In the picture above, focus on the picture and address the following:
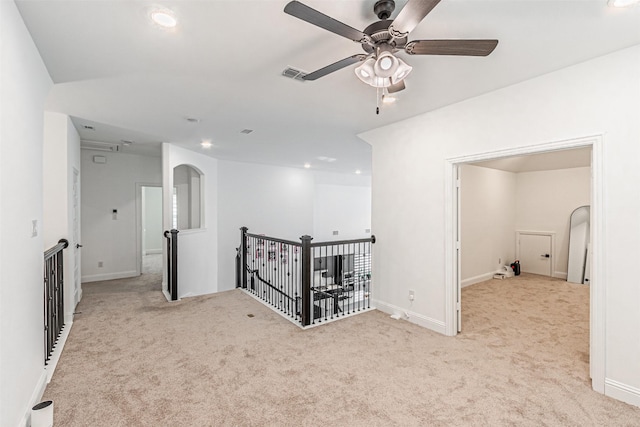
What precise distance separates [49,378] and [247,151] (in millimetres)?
4481

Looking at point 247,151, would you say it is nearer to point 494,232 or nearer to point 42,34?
point 42,34

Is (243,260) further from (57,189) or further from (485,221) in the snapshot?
(485,221)

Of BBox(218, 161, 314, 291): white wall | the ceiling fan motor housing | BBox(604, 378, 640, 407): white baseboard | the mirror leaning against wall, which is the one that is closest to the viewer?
the ceiling fan motor housing

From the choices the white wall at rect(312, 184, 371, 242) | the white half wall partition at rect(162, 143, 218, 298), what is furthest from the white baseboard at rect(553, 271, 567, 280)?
the white half wall partition at rect(162, 143, 218, 298)

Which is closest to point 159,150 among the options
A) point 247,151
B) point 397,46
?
point 247,151

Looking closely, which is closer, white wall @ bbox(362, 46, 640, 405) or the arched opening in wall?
white wall @ bbox(362, 46, 640, 405)

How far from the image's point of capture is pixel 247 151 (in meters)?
5.99

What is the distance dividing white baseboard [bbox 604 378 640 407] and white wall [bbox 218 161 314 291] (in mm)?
6367

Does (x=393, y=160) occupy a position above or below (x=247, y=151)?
below

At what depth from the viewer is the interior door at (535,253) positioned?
647 centimetres

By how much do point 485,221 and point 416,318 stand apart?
3504 millimetres

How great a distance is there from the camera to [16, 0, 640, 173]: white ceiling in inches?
71.0

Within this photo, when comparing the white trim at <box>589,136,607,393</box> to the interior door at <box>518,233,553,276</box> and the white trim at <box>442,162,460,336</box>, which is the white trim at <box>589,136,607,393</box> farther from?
the interior door at <box>518,233,553,276</box>

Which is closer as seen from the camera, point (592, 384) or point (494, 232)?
point (592, 384)
